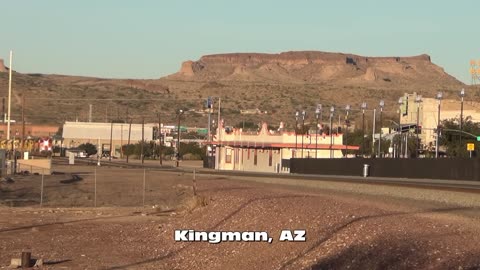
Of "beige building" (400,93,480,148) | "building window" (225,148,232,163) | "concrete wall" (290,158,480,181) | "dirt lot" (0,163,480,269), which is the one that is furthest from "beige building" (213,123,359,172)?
"dirt lot" (0,163,480,269)

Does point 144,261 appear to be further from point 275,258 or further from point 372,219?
point 372,219

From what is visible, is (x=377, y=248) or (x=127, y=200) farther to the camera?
(x=127, y=200)

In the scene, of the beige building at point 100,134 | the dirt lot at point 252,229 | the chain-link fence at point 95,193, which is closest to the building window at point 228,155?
the chain-link fence at point 95,193

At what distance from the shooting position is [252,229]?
21078 mm

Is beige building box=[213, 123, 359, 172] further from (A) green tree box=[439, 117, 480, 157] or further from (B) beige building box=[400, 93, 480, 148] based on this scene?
(B) beige building box=[400, 93, 480, 148]

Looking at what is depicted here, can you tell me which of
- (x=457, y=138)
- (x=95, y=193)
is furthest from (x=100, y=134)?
(x=95, y=193)

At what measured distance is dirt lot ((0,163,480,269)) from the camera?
14992 millimetres

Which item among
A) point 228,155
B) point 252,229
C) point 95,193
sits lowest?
point 95,193

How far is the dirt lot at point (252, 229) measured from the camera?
15.0 meters

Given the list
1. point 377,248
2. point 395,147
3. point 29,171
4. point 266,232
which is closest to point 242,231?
point 266,232

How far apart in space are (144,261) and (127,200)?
2112cm

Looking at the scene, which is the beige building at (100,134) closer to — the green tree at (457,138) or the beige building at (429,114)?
the beige building at (429,114)

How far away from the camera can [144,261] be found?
64.2ft

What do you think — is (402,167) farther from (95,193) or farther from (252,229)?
(252,229)
